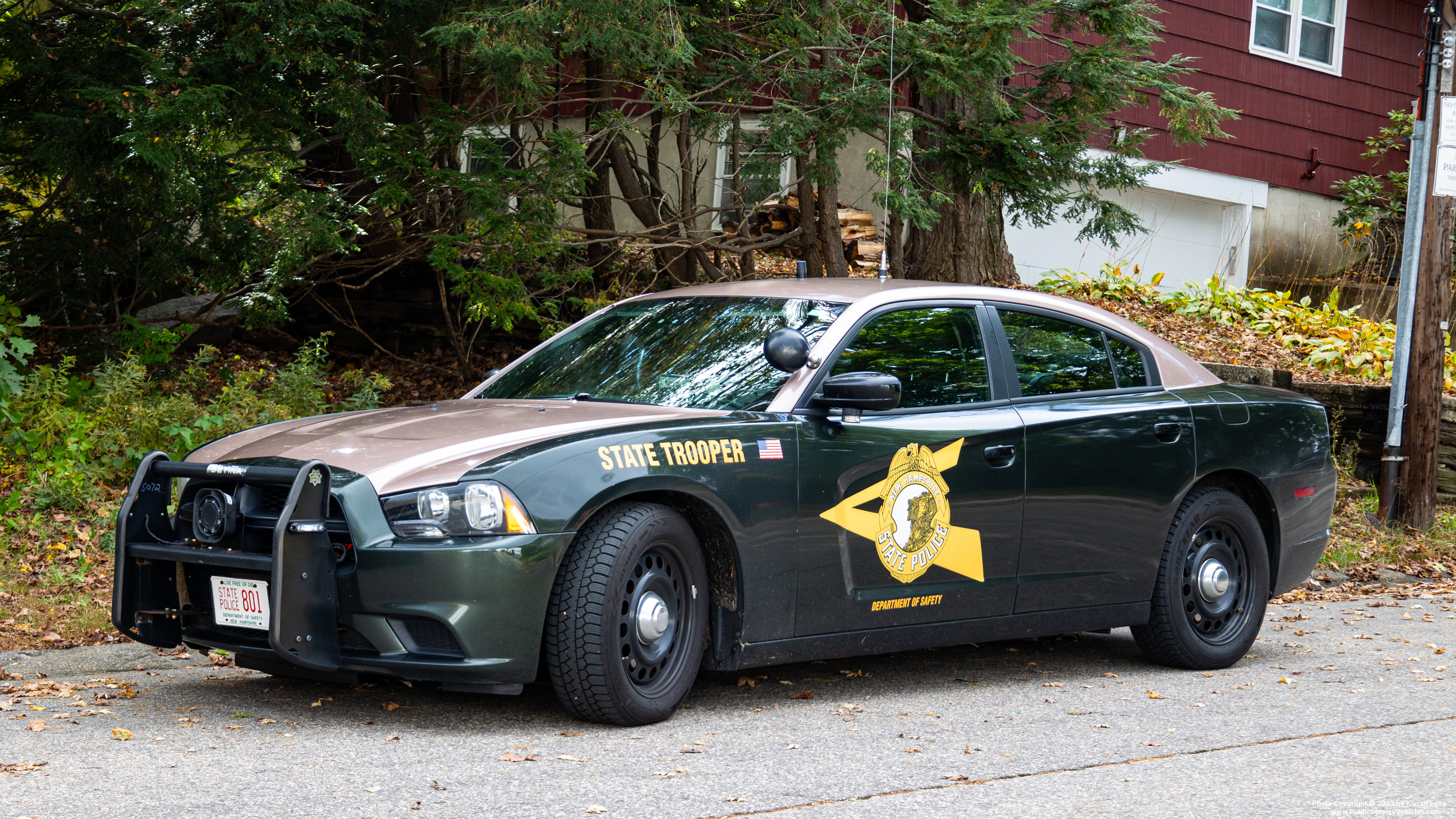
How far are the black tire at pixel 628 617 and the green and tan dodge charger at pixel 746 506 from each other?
10 millimetres

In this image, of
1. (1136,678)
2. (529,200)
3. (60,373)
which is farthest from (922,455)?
(60,373)

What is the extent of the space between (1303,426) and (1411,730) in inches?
75.8

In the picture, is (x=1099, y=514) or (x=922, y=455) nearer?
(x=922, y=455)

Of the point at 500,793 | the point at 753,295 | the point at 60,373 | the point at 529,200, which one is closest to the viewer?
the point at 500,793

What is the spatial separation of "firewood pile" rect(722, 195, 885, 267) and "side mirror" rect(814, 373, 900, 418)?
9.11 meters

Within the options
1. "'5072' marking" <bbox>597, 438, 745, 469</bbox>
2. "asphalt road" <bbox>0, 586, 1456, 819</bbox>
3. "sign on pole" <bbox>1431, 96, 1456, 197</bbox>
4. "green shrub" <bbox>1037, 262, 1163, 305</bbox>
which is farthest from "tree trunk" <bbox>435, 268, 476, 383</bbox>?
"sign on pole" <bbox>1431, 96, 1456, 197</bbox>

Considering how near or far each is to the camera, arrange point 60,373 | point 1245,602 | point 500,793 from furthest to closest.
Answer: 1. point 60,373
2. point 1245,602
3. point 500,793

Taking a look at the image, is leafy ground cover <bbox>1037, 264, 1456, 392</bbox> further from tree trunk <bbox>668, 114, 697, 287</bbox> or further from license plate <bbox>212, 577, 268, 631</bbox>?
license plate <bbox>212, 577, 268, 631</bbox>

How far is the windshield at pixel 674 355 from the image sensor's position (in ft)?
18.0

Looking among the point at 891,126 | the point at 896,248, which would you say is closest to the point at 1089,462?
the point at 891,126

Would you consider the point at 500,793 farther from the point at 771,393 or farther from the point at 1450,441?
the point at 1450,441

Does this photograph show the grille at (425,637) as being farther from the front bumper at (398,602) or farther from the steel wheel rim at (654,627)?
the steel wheel rim at (654,627)

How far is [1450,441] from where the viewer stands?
10891 mm

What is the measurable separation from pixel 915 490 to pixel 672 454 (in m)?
1.10
